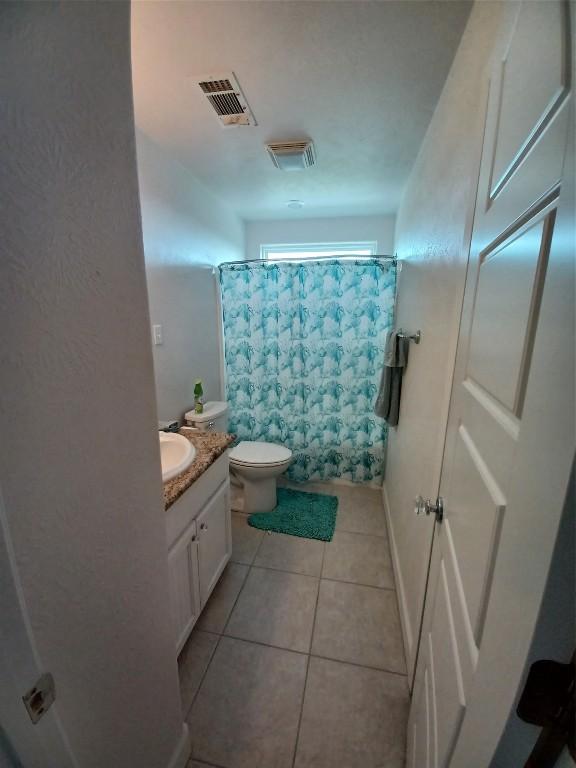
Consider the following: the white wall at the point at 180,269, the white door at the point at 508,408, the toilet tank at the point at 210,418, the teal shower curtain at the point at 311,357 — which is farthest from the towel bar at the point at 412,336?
the white wall at the point at 180,269

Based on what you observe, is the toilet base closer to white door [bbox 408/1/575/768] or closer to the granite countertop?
the granite countertop

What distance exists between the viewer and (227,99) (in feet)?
4.35

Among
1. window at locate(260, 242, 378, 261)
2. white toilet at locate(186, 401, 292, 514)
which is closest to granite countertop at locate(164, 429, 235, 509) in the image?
white toilet at locate(186, 401, 292, 514)

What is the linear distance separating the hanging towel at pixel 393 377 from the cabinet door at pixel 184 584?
1311 millimetres

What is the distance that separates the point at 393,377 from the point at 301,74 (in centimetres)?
150

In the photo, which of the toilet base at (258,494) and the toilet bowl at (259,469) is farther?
the toilet base at (258,494)

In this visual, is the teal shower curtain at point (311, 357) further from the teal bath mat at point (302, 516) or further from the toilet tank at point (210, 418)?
the toilet tank at point (210, 418)

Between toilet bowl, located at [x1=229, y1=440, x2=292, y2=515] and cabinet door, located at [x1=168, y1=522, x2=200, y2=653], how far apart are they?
0.79 m

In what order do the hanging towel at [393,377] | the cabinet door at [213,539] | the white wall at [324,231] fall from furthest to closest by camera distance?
the white wall at [324,231]
the hanging towel at [393,377]
the cabinet door at [213,539]

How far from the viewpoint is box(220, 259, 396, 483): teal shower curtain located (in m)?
2.27

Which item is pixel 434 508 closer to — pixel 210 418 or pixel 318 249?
pixel 210 418

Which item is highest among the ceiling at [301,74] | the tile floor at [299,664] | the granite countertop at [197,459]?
the ceiling at [301,74]

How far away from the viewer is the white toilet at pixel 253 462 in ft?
6.65

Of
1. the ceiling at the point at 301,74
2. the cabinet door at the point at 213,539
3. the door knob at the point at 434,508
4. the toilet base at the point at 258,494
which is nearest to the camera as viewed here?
the door knob at the point at 434,508
